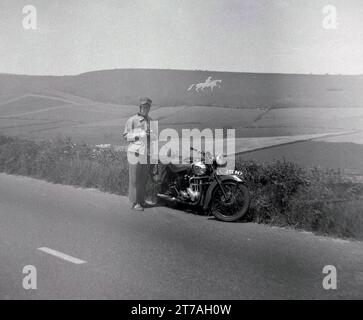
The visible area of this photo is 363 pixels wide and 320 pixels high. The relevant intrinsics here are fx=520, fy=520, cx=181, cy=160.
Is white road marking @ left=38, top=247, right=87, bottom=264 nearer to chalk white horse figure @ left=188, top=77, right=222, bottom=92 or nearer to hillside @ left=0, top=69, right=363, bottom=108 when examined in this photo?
hillside @ left=0, top=69, right=363, bottom=108

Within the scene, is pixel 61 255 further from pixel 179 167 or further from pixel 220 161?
pixel 220 161

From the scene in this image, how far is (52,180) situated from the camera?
1454 cm

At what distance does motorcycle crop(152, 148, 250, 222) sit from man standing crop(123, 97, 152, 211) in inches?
16.8

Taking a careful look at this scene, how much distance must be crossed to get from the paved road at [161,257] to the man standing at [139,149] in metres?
0.41

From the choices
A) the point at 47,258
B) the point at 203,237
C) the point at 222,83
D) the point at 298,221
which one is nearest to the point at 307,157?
the point at 298,221

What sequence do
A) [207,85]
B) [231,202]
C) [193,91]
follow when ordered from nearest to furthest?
[231,202] < [193,91] < [207,85]

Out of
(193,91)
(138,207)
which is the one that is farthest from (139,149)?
(193,91)

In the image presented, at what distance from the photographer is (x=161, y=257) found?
22.5 ft

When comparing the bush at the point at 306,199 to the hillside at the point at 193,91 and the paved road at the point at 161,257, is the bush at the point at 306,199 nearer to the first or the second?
the paved road at the point at 161,257

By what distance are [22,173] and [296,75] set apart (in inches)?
1555

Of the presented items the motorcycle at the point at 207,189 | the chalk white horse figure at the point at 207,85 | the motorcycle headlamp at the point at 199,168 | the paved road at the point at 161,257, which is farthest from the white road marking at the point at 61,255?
the chalk white horse figure at the point at 207,85

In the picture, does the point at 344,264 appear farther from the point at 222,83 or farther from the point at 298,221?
the point at 222,83

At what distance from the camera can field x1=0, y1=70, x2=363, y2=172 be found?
23.1 m

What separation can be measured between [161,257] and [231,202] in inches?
105
